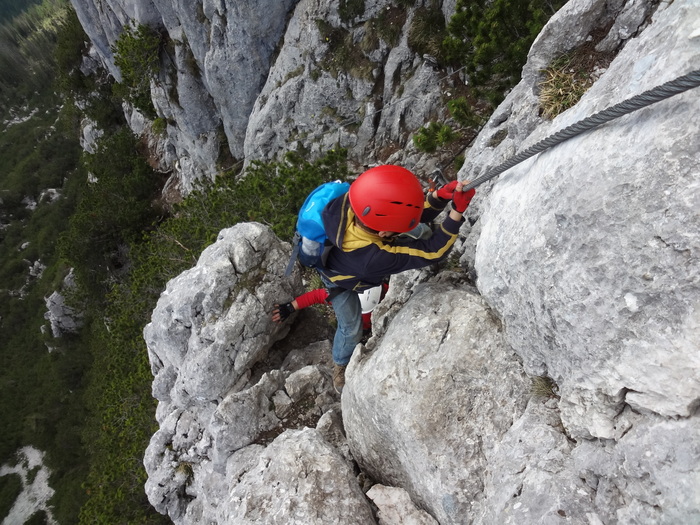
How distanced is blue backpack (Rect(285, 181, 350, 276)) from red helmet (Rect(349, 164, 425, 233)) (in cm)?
83

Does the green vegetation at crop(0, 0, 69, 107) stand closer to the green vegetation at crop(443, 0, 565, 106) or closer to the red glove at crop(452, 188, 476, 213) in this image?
the green vegetation at crop(443, 0, 565, 106)

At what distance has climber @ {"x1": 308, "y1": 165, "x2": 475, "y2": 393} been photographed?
13.1ft

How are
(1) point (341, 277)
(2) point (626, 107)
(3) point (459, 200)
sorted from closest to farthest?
(2) point (626, 107)
(3) point (459, 200)
(1) point (341, 277)

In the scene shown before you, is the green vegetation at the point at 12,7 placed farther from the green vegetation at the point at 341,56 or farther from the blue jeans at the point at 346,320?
the blue jeans at the point at 346,320

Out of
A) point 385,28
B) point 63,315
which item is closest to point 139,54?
point 385,28

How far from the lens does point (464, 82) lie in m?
11.9

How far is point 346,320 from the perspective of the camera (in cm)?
593

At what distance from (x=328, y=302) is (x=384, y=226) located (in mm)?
2476

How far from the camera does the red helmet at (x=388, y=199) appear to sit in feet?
13.0

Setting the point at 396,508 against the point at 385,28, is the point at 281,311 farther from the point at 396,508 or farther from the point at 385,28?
the point at 385,28

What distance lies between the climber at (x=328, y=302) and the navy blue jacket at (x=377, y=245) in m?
1.16

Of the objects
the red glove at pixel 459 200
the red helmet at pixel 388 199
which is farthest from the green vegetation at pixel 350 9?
the red glove at pixel 459 200

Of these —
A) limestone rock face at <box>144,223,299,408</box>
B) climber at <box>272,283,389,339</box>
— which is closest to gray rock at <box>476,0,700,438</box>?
climber at <box>272,283,389,339</box>

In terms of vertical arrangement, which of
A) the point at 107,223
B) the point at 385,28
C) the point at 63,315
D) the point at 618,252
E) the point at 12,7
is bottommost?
the point at 63,315
